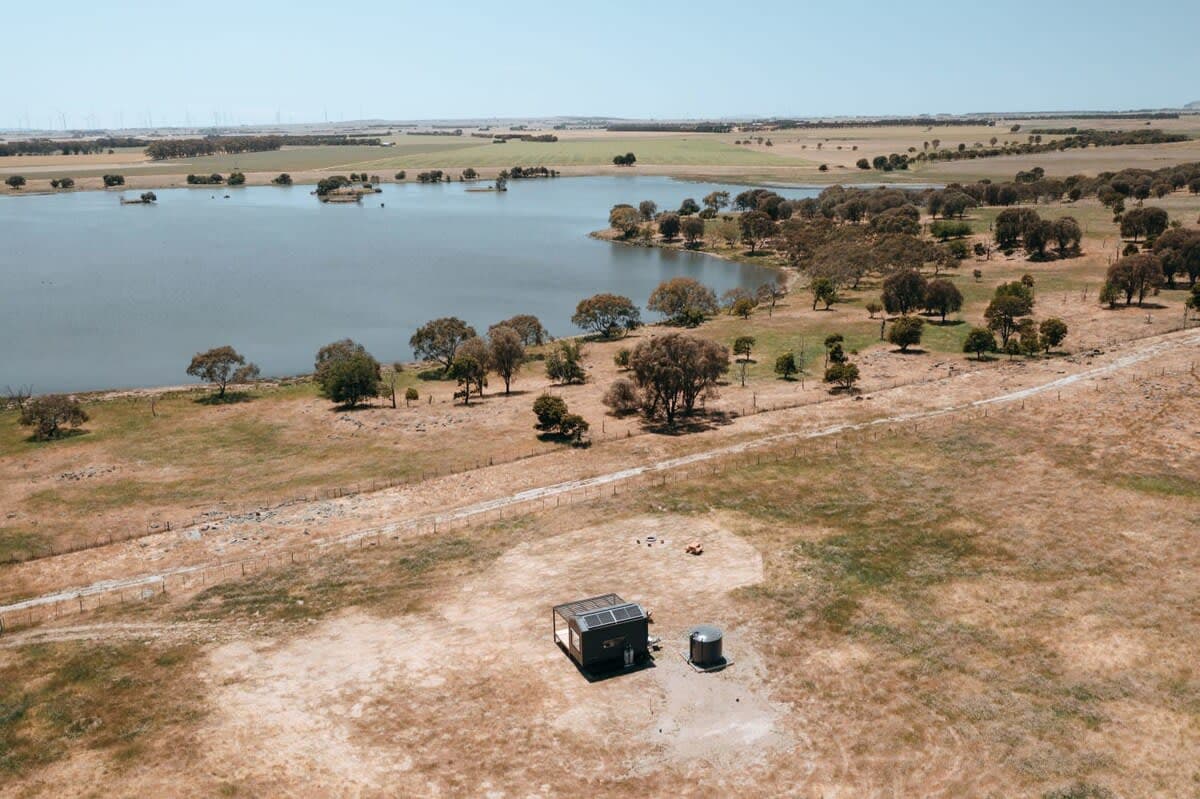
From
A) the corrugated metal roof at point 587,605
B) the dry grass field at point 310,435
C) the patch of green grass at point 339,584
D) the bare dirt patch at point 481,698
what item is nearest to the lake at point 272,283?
the dry grass field at point 310,435

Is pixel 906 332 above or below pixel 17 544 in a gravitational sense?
above

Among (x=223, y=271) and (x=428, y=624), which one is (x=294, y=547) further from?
(x=223, y=271)

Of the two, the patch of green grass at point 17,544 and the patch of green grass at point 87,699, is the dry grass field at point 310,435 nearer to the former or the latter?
the patch of green grass at point 17,544

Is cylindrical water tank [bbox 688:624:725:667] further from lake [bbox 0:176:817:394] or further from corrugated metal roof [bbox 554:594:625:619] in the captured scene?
lake [bbox 0:176:817:394]

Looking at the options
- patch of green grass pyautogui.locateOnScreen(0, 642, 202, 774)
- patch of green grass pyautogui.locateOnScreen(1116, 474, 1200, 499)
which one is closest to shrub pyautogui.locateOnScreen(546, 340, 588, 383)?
patch of green grass pyautogui.locateOnScreen(1116, 474, 1200, 499)

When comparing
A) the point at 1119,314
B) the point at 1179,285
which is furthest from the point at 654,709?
the point at 1179,285

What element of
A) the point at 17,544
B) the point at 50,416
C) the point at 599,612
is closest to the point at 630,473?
the point at 599,612

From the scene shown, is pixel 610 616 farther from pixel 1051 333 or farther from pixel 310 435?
pixel 1051 333
